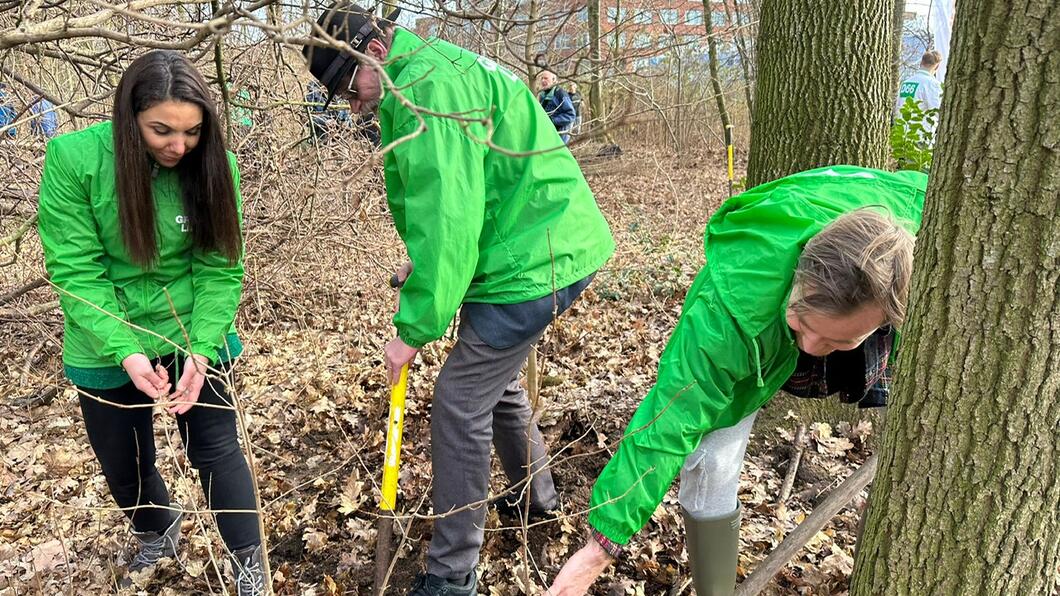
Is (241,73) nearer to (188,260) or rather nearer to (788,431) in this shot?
(188,260)

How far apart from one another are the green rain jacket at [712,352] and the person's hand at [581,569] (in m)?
0.07

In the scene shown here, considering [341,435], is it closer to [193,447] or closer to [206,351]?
[193,447]

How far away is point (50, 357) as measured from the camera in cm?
449

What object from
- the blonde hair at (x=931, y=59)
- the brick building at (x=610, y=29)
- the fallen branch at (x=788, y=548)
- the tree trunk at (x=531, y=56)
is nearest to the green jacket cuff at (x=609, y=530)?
the fallen branch at (x=788, y=548)

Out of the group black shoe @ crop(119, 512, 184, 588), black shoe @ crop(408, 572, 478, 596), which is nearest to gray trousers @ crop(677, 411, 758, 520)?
black shoe @ crop(408, 572, 478, 596)

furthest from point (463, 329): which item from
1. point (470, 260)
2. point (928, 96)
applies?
point (928, 96)

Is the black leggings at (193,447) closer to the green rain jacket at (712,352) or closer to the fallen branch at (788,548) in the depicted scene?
the green rain jacket at (712,352)

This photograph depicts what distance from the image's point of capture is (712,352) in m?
1.81

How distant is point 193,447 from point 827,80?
111 inches

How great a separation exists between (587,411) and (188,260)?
1.95 metres

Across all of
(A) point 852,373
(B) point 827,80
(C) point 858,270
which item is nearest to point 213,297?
(C) point 858,270

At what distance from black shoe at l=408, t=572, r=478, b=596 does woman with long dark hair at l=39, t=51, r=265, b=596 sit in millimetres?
521

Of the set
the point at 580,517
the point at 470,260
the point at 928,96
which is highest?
the point at 928,96

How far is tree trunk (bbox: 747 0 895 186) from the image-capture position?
2.98m
